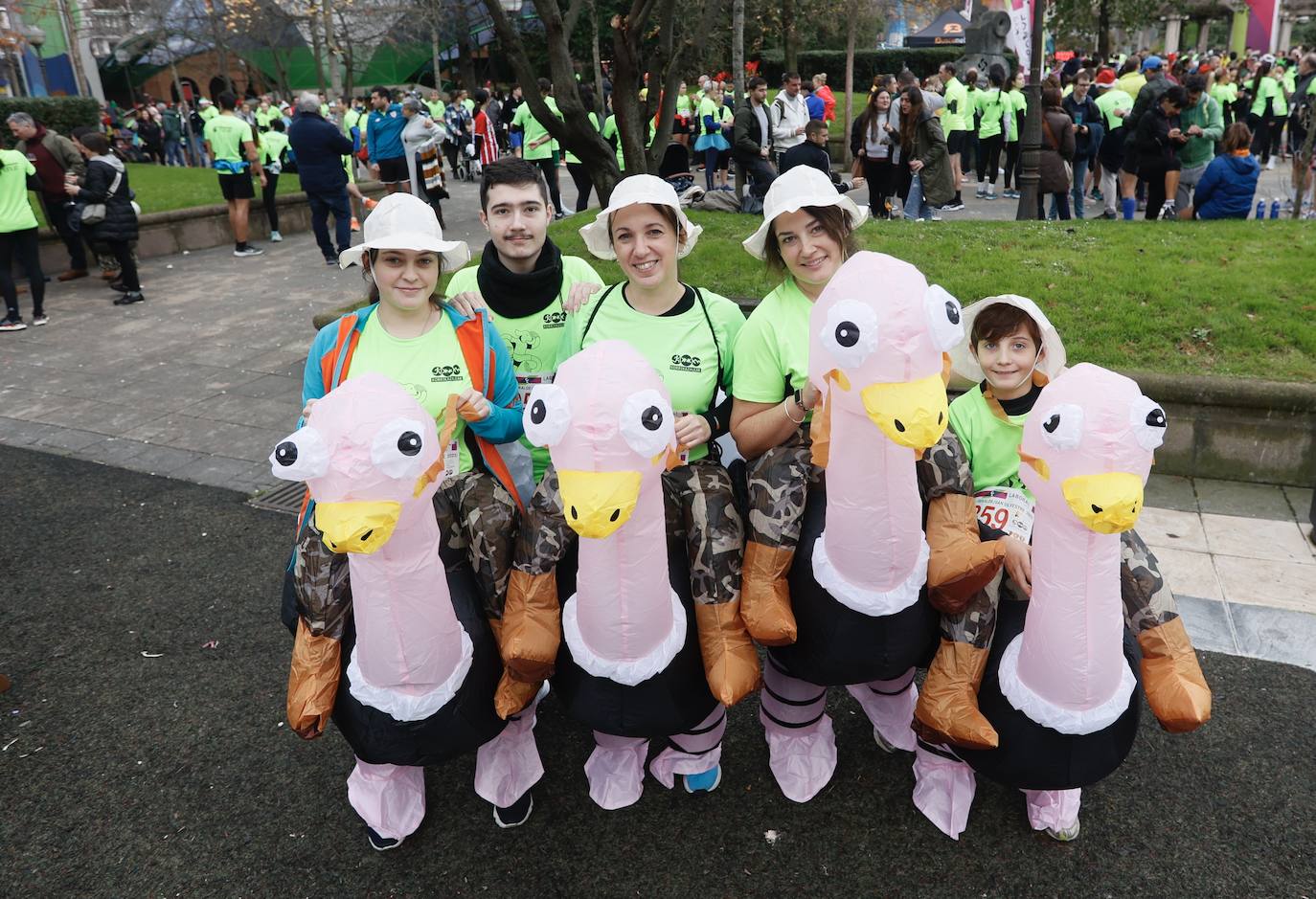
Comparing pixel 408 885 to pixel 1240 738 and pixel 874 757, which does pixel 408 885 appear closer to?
pixel 874 757

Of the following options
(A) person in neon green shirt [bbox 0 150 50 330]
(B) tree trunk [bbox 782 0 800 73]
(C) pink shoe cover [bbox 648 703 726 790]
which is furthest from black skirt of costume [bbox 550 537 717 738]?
(B) tree trunk [bbox 782 0 800 73]

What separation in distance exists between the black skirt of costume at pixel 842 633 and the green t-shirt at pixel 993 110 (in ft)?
41.0

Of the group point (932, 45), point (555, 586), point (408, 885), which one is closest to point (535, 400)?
point (555, 586)

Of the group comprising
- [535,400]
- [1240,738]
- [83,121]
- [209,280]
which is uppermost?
[83,121]

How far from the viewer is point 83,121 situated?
16656 mm

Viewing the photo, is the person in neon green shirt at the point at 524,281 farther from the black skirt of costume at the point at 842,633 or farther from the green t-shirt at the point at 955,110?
the green t-shirt at the point at 955,110

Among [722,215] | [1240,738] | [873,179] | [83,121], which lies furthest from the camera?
[83,121]

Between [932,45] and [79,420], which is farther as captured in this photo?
[932,45]

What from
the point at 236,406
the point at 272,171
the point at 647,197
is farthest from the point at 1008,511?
the point at 272,171

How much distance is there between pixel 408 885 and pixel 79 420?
224 inches

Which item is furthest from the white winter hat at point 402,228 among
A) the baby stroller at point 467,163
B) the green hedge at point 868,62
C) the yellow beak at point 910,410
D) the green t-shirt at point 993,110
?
the green hedge at point 868,62

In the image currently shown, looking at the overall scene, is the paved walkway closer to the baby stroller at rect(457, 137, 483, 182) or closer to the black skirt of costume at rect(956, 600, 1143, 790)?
the black skirt of costume at rect(956, 600, 1143, 790)

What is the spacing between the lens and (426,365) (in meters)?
2.87

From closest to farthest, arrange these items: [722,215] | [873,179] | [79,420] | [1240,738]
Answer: [1240,738]
[79,420]
[722,215]
[873,179]
